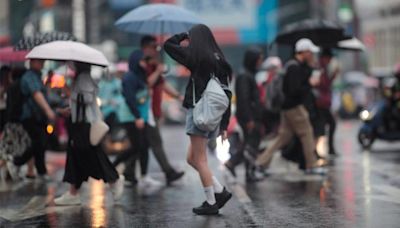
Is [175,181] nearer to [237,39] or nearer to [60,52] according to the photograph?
[60,52]

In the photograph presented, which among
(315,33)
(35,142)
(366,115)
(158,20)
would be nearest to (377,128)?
(366,115)

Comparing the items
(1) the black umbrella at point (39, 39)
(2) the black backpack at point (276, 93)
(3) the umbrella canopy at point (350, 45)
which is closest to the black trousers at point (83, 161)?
(1) the black umbrella at point (39, 39)

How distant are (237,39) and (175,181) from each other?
3955 centimetres

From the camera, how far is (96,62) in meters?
Answer: 8.80

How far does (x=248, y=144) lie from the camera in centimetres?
1171

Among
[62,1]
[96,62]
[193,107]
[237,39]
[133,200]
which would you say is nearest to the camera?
[193,107]

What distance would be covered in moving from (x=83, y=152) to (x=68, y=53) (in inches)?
44.8

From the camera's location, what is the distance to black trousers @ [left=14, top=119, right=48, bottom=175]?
1128 cm

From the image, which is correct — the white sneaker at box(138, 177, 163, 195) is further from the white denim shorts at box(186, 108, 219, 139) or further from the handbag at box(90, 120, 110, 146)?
the white denim shorts at box(186, 108, 219, 139)

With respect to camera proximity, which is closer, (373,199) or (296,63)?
(373,199)

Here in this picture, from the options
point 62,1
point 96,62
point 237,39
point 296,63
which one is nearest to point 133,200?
point 96,62

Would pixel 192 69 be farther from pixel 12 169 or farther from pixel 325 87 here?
pixel 325 87

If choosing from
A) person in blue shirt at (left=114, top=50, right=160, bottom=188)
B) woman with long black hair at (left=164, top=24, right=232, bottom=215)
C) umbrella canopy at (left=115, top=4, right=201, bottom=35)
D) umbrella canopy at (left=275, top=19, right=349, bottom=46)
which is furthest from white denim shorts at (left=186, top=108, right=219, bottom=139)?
umbrella canopy at (left=275, top=19, right=349, bottom=46)

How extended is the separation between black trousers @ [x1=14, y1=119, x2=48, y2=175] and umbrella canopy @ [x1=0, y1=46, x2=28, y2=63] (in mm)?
876
